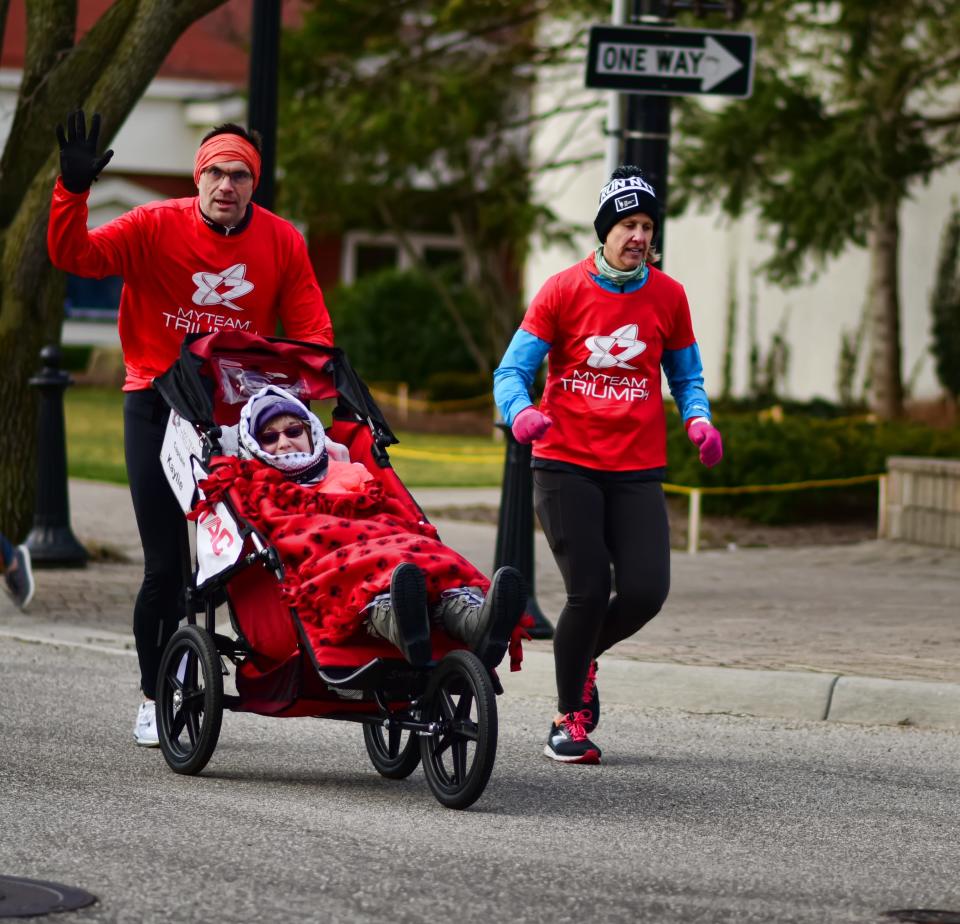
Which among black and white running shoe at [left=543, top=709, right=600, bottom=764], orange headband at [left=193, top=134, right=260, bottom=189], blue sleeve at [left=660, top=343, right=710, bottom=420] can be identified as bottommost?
black and white running shoe at [left=543, top=709, right=600, bottom=764]

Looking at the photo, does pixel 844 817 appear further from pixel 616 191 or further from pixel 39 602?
pixel 39 602

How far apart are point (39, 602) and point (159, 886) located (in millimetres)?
5705

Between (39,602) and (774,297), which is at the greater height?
(774,297)

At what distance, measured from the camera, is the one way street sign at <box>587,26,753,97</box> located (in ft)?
30.1

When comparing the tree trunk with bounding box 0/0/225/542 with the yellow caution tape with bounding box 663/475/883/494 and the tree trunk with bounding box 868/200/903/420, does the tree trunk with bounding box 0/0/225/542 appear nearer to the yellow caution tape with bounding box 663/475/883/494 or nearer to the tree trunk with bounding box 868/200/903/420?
the yellow caution tape with bounding box 663/475/883/494

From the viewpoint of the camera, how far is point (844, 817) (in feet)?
19.4

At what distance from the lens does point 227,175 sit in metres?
6.54

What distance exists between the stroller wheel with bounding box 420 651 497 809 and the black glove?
205cm

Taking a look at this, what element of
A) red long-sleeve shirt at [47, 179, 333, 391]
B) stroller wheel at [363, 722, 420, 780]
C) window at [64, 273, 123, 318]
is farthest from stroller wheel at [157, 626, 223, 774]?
window at [64, 273, 123, 318]

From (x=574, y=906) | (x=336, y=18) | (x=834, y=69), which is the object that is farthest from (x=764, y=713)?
(x=336, y=18)

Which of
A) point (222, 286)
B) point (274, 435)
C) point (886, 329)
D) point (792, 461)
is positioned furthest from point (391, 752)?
point (886, 329)

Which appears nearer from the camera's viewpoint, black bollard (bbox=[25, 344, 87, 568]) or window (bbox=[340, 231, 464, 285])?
black bollard (bbox=[25, 344, 87, 568])

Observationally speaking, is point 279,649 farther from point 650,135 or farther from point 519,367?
point 650,135

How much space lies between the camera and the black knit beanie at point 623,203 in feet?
21.6
